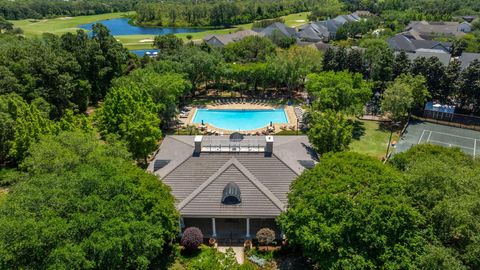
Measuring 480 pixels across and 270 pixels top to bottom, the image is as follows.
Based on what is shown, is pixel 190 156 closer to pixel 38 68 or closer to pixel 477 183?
pixel 477 183

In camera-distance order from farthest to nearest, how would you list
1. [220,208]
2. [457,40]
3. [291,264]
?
[457,40] < [220,208] < [291,264]

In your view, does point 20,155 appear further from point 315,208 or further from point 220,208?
point 315,208

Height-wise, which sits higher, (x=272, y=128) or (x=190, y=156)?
(x=190, y=156)

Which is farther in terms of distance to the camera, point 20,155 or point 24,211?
point 20,155

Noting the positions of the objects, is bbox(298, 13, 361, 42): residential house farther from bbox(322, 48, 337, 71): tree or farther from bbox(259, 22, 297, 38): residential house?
bbox(322, 48, 337, 71): tree

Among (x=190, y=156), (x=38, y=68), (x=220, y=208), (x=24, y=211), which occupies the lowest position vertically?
(x=220, y=208)

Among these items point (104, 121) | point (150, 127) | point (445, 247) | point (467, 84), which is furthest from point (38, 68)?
point (467, 84)

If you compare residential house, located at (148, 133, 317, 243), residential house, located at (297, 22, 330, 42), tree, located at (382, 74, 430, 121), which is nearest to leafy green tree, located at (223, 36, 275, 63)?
residential house, located at (297, 22, 330, 42)

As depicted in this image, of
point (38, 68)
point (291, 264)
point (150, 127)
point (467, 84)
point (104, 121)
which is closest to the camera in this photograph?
point (291, 264)
